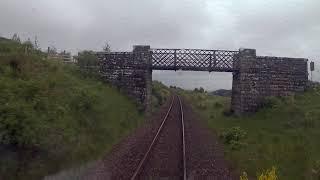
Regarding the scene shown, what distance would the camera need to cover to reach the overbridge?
106 feet

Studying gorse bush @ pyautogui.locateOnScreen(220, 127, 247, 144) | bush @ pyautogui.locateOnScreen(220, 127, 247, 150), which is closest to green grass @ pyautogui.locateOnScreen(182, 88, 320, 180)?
bush @ pyautogui.locateOnScreen(220, 127, 247, 150)

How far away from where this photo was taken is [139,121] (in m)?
27.2

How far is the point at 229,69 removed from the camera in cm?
3288

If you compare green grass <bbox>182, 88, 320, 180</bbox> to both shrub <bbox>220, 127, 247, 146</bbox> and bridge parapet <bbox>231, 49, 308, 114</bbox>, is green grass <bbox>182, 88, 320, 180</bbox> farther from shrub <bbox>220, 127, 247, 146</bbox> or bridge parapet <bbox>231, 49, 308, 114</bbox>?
bridge parapet <bbox>231, 49, 308, 114</bbox>

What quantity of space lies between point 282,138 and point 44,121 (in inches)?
416

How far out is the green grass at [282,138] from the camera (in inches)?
571

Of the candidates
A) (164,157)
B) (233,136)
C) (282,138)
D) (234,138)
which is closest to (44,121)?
(164,157)

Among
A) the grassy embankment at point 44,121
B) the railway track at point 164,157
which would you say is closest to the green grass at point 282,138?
the railway track at point 164,157

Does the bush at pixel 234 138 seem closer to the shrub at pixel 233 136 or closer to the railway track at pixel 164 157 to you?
the shrub at pixel 233 136

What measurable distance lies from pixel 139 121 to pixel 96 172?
1453cm

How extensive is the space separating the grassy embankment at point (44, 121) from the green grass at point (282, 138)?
4.97 m

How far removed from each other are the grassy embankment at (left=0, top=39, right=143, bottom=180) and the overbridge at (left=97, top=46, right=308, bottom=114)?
7998 millimetres

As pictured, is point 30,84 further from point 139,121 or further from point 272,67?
point 272,67

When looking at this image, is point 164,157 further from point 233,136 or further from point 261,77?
point 261,77
